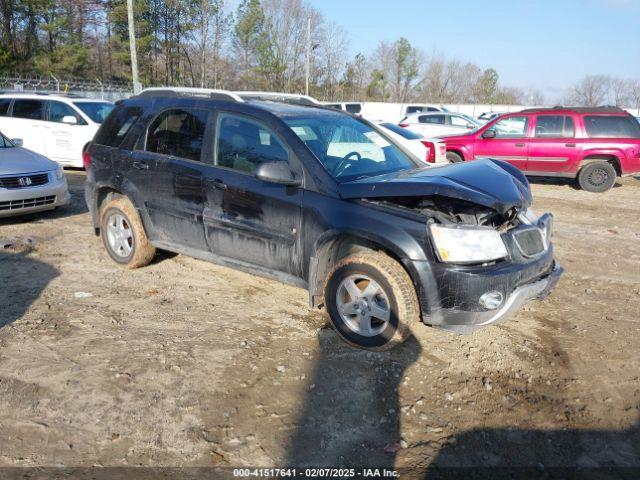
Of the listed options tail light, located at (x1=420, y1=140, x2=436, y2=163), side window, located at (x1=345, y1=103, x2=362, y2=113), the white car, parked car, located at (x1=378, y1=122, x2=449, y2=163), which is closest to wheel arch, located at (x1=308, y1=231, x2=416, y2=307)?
parked car, located at (x1=378, y1=122, x2=449, y2=163)

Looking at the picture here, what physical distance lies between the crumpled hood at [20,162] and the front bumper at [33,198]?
0.59 feet

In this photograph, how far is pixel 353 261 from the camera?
370 centimetres

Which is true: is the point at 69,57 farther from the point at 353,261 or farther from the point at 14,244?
the point at 353,261

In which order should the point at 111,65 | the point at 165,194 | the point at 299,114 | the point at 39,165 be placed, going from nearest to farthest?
the point at 299,114 < the point at 165,194 < the point at 39,165 < the point at 111,65

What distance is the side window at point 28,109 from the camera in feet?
38.4

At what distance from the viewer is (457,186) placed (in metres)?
3.53

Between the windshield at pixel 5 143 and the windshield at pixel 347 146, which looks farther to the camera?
the windshield at pixel 5 143

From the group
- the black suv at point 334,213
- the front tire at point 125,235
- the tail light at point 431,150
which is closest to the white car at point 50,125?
the front tire at point 125,235

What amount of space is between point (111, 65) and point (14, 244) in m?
51.5

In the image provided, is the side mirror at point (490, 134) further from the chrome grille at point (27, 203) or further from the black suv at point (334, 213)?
the chrome grille at point (27, 203)

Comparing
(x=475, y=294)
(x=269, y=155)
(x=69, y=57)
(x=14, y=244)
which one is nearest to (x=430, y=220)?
(x=475, y=294)

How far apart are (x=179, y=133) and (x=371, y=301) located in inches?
98.2

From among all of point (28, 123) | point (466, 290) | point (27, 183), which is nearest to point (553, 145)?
point (466, 290)

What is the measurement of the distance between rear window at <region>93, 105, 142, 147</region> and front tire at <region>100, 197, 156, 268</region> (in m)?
0.63
